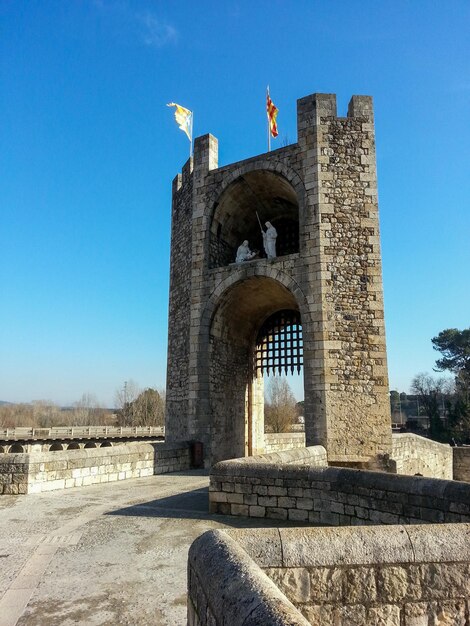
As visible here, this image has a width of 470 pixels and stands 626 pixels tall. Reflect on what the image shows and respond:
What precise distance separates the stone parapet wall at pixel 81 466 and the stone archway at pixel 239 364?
230cm

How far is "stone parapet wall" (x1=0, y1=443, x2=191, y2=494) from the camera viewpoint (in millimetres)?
7547

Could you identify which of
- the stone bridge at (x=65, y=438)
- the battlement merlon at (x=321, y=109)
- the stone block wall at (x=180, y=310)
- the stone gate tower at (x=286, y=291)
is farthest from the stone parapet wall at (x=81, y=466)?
the stone bridge at (x=65, y=438)

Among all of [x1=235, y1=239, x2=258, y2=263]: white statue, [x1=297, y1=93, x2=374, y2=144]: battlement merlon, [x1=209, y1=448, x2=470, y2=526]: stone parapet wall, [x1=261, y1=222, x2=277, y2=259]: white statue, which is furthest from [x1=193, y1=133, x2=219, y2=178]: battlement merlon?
[x1=209, y1=448, x2=470, y2=526]: stone parapet wall

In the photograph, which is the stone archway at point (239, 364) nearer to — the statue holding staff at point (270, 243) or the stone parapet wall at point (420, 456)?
the statue holding staff at point (270, 243)

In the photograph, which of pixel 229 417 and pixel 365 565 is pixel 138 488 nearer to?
pixel 229 417

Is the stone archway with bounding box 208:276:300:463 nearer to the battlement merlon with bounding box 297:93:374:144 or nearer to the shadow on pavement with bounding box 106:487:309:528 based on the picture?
the battlement merlon with bounding box 297:93:374:144

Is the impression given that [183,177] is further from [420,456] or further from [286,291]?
[420,456]

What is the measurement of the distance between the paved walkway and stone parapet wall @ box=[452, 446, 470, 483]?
16682 mm

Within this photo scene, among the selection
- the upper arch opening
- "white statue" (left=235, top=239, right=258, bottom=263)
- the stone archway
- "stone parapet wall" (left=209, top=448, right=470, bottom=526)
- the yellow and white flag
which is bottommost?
"stone parapet wall" (left=209, top=448, right=470, bottom=526)

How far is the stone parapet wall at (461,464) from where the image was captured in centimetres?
1992

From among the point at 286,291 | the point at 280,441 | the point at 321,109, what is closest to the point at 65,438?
the point at 280,441

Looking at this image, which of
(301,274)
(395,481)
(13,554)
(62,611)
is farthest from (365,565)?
(301,274)

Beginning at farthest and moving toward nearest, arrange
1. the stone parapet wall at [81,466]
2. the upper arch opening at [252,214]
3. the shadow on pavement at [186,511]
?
1. the upper arch opening at [252,214]
2. the stone parapet wall at [81,466]
3. the shadow on pavement at [186,511]

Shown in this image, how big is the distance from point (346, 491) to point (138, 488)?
14.0 feet
